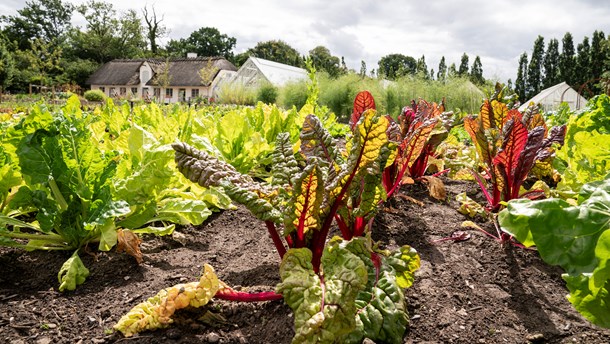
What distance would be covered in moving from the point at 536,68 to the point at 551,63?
1.52 metres

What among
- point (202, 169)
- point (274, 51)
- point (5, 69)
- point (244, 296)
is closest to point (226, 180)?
point (202, 169)

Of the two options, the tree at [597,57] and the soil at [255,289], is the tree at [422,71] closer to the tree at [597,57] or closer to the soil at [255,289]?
the soil at [255,289]

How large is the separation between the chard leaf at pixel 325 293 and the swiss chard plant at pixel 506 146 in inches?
41.1

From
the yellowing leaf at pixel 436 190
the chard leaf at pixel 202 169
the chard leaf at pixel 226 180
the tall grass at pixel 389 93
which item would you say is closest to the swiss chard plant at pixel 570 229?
the chard leaf at pixel 226 180

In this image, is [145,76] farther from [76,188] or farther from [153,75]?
[76,188]

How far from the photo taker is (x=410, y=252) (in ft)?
5.08

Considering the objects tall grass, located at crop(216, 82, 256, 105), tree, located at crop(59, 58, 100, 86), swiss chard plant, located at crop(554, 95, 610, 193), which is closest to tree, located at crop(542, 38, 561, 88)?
tall grass, located at crop(216, 82, 256, 105)

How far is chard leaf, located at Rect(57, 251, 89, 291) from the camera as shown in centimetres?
168

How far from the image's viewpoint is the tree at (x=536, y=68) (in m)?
46.7

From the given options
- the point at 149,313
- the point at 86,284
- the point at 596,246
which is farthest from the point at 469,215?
the point at 86,284

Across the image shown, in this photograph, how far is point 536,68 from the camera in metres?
46.7

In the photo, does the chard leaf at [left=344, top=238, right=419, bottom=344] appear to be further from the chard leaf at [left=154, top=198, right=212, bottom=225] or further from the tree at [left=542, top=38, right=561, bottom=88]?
the tree at [left=542, top=38, right=561, bottom=88]

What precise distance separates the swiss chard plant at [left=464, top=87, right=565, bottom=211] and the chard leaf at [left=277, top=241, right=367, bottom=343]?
1043 mm

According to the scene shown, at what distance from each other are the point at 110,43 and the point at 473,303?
64966 millimetres
